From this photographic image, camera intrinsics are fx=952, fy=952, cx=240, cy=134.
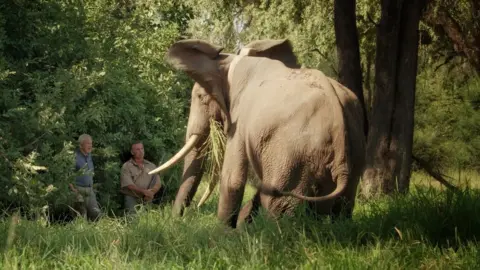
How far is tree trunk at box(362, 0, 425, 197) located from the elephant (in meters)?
3.67

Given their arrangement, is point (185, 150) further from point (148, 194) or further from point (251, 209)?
point (148, 194)

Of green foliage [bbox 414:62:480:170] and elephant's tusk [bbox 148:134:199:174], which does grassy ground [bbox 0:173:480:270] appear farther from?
green foliage [bbox 414:62:480:170]

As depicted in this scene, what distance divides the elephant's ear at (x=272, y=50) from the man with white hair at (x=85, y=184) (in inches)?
90.7

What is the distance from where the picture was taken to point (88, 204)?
37.7 ft

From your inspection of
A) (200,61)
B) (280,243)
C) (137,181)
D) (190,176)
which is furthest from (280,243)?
(137,181)

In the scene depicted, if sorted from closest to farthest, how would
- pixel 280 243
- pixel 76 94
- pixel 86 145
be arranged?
pixel 280 243 < pixel 86 145 < pixel 76 94

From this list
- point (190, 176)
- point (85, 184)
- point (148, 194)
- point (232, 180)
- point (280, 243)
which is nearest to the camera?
point (280, 243)

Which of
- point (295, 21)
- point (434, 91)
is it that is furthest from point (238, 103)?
point (434, 91)

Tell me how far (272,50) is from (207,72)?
76cm

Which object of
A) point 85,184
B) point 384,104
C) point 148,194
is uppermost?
point 384,104

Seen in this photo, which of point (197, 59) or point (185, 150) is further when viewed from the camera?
point (185, 150)

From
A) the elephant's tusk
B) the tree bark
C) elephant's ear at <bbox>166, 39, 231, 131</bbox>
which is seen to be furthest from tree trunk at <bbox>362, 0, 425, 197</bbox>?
elephant's ear at <bbox>166, 39, 231, 131</bbox>

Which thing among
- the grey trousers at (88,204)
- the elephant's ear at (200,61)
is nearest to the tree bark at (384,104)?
the elephant's ear at (200,61)

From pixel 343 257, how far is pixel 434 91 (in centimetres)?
1864
